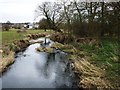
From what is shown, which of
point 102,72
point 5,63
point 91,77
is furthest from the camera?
point 5,63

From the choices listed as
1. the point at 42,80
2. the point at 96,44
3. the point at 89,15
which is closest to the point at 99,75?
the point at 42,80

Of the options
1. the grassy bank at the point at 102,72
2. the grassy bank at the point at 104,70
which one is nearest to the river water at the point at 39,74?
the grassy bank at the point at 102,72

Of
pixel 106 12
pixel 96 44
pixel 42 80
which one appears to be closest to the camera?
pixel 42 80

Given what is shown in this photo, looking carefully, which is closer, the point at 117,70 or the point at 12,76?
the point at 117,70

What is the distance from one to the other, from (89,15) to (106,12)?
3.02 meters

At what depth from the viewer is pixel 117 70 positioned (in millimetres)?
14438

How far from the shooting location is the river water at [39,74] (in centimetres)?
1403

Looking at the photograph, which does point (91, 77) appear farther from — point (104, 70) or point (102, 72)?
point (104, 70)

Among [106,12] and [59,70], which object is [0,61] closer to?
[59,70]

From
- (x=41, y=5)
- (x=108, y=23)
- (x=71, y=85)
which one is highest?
(x=41, y=5)

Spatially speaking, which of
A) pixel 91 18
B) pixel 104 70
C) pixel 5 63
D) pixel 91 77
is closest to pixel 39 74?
pixel 5 63

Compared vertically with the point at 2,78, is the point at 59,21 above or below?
above

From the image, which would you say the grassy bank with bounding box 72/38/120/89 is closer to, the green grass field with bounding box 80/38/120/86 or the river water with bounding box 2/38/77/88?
the green grass field with bounding box 80/38/120/86

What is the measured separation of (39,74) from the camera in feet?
55.3
